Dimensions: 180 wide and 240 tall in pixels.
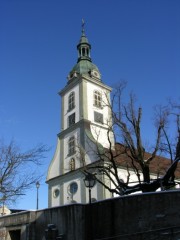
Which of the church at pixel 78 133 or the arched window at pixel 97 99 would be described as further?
the arched window at pixel 97 99

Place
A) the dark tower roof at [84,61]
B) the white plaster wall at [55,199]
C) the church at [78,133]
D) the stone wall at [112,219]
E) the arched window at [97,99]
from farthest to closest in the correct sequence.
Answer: the dark tower roof at [84,61] < the arched window at [97,99] < the white plaster wall at [55,199] < the church at [78,133] < the stone wall at [112,219]

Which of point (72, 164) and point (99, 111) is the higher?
point (99, 111)

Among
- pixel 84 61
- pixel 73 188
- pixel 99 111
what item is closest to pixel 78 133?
Answer: pixel 99 111

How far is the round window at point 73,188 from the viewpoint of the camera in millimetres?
38616

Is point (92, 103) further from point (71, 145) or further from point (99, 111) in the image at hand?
point (71, 145)

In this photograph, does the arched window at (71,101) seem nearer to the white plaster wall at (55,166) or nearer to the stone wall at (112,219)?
the white plaster wall at (55,166)

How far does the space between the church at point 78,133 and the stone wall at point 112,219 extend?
16.5m

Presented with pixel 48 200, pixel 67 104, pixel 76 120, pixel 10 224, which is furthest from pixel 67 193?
pixel 10 224

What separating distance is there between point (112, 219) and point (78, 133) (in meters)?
27.0

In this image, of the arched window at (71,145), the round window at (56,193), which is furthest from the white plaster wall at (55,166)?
the arched window at (71,145)

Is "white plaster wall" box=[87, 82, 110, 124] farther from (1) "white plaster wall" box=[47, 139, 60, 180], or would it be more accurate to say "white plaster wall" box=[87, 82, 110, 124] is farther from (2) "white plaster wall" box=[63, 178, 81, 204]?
(2) "white plaster wall" box=[63, 178, 81, 204]

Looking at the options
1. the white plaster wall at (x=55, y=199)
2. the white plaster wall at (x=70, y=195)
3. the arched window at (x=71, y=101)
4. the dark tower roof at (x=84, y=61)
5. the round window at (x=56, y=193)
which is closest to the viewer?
the white plaster wall at (x=70, y=195)

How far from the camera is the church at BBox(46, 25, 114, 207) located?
127 ft

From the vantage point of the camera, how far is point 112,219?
15852 mm
